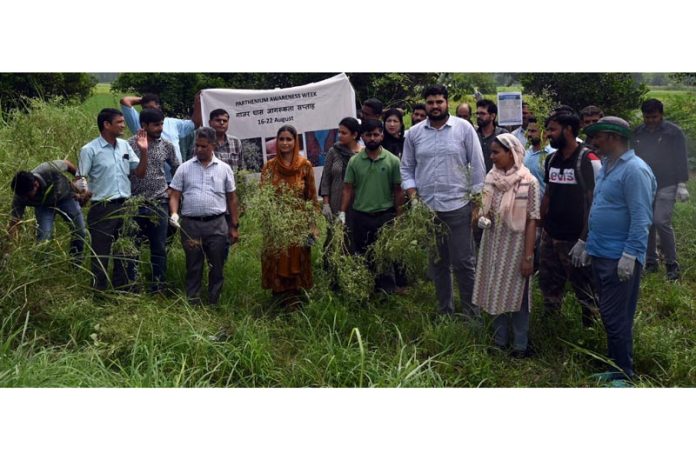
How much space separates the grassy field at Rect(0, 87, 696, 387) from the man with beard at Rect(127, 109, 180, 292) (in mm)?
328

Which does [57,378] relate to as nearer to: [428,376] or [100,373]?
[100,373]

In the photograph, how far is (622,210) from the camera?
390cm

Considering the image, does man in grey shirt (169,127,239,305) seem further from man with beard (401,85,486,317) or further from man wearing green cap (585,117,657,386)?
man wearing green cap (585,117,657,386)

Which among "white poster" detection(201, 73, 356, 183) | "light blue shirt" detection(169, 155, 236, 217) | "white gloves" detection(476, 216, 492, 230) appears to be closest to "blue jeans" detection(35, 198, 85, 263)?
"light blue shirt" detection(169, 155, 236, 217)

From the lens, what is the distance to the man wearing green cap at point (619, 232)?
12.5ft

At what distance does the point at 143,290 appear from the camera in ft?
16.6

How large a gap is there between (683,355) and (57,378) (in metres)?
3.83

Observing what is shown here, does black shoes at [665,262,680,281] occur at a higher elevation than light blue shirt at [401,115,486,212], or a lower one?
lower

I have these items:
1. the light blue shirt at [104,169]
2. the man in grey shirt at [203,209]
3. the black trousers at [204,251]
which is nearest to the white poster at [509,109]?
the man in grey shirt at [203,209]

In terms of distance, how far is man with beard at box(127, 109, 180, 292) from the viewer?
5.34 m

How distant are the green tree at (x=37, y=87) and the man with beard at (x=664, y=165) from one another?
5.71 m

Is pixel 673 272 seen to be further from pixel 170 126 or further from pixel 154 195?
pixel 170 126

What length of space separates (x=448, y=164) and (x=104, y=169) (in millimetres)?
2676

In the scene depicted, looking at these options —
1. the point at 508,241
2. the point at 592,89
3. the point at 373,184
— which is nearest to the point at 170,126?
the point at 373,184
